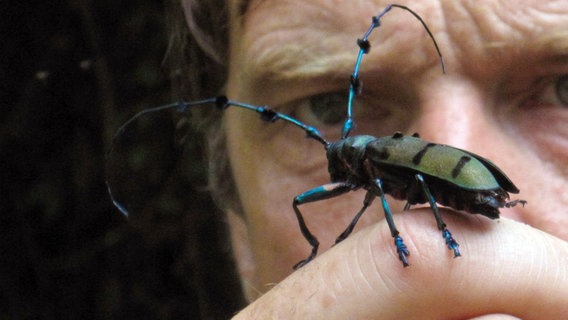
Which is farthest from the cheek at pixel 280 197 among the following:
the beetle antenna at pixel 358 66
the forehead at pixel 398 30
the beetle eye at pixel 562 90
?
the beetle eye at pixel 562 90

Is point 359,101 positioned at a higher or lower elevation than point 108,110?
lower

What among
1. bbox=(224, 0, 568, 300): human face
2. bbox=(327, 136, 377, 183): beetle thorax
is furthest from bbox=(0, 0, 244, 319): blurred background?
bbox=(327, 136, 377, 183): beetle thorax

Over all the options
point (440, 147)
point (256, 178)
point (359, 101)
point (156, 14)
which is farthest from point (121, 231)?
point (440, 147)

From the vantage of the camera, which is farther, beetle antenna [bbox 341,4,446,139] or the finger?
beetle antenna [bbox 341,4,446,139]

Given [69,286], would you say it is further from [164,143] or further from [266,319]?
[266,319]

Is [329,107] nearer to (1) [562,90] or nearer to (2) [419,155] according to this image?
(1) [562,90]

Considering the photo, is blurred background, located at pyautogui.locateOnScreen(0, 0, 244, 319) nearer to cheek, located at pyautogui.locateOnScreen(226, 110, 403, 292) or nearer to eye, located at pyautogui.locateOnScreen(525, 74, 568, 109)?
cheek, located at pyautogui.locateOnScreen(226, 110, 403, 292)

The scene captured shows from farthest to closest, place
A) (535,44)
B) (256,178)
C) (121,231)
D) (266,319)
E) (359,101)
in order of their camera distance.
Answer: (121,231) < (256,178) < (359,101) < (535,44) < (266,319)
